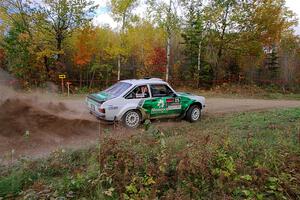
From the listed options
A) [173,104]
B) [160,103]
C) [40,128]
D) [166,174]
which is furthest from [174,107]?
[166,174]

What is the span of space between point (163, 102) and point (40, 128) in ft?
14.2

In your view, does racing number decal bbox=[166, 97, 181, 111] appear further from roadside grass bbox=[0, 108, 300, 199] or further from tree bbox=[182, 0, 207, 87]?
tree bbox=[182, 0, 207, 87]

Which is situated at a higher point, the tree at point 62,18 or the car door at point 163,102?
the tree at point 62,18

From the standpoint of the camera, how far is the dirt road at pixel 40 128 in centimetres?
621

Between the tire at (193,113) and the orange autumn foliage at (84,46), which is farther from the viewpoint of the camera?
the orange autumn foliage at (84,46)

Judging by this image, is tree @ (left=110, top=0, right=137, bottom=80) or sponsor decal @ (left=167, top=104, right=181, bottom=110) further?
tree @ (left=110, top=0, right=137, bottom=80)

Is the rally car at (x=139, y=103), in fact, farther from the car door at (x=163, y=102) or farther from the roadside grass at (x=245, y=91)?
the roadside grass at (x=245, y=91)

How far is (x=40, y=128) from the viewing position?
7414 millimetres

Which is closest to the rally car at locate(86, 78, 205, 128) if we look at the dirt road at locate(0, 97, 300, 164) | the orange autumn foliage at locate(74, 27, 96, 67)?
the dirt road at locate(0, 97, 300, 164)

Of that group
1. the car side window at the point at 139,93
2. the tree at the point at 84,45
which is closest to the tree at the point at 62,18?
the tree at the point at 84,45

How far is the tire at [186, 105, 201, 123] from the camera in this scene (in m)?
9.17

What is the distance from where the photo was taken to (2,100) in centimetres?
847

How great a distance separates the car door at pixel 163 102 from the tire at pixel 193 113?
1.61 ft

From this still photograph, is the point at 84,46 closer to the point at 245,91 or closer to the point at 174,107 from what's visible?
the point at 174,107
